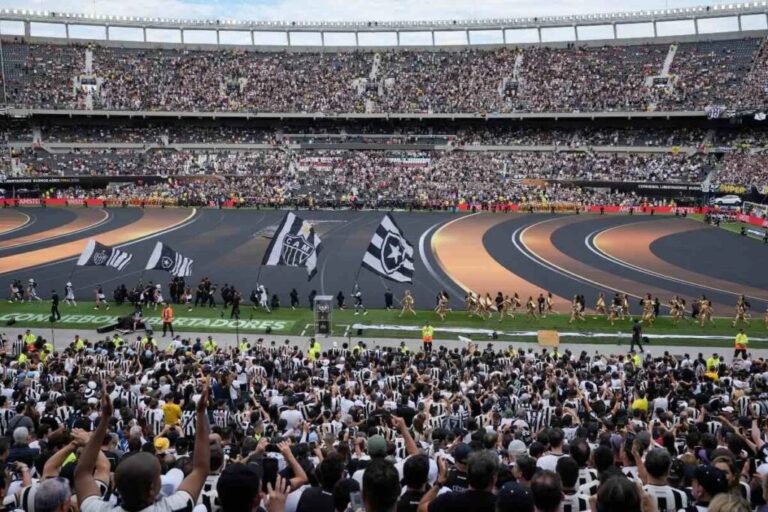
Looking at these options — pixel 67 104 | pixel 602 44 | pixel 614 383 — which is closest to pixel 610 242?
pixel 614 383

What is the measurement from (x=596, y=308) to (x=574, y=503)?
2716 centimetres

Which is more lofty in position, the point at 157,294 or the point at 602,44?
the point at 602,44

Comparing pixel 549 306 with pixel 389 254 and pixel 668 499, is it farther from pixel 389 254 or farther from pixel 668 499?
pixel 668 499

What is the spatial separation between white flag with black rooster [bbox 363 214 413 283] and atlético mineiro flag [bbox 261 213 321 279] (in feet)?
7.93

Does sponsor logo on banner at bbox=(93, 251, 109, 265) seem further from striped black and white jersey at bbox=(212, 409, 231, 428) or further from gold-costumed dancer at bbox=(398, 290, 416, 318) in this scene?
striped black and white jersey at bbox=(212, 409, 231, 428)

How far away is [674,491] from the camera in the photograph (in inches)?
251

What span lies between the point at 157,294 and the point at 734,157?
209 ft

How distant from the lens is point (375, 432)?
10344 millimetres

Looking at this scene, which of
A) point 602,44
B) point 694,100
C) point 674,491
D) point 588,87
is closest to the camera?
point 674,491

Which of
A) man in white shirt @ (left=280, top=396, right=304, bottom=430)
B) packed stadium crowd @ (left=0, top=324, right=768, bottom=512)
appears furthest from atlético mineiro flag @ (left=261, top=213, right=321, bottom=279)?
man in white shirt @ (left=280, top=396, right=304, bottom=430)

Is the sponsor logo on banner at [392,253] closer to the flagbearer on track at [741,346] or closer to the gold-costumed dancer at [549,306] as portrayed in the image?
the gold-costumed dancer at [549,306]

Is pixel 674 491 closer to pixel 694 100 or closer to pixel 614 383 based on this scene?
pixel 614 383

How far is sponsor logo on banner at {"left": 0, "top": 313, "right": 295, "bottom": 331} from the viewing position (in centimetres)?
3128

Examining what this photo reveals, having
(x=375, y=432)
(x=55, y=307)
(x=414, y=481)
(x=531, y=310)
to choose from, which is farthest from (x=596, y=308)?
(x=414, y=481)
